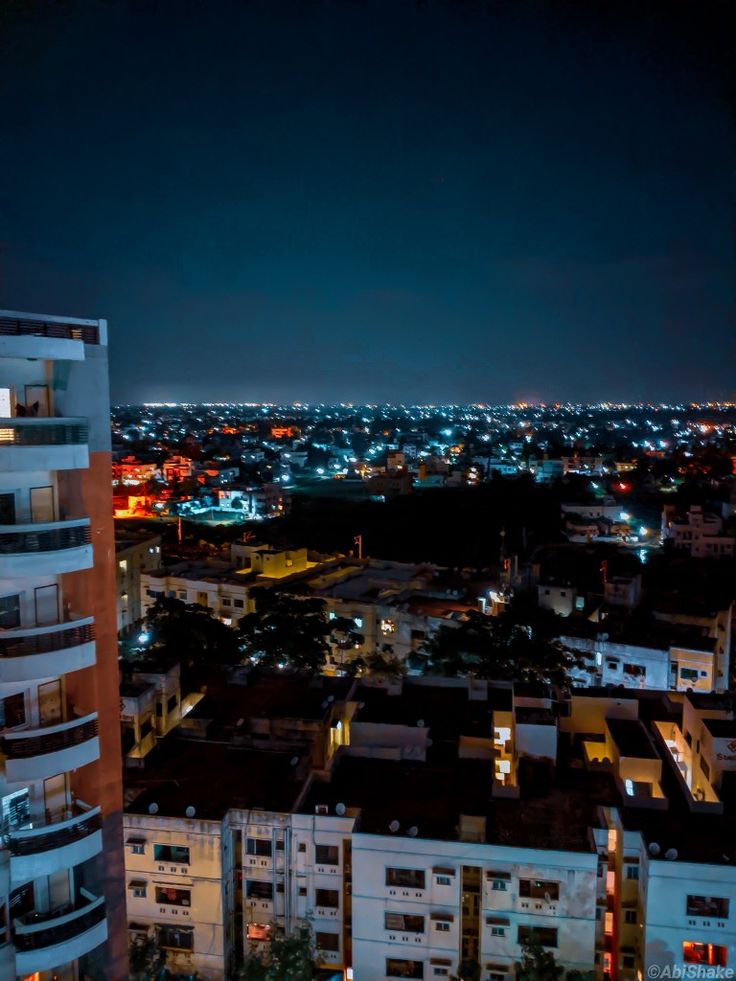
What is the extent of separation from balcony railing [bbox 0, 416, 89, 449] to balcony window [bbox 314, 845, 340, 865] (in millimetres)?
4878

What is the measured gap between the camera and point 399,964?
7223 mm

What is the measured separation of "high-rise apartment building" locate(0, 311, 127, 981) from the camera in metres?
4.24

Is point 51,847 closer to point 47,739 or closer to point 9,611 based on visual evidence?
point 47,739

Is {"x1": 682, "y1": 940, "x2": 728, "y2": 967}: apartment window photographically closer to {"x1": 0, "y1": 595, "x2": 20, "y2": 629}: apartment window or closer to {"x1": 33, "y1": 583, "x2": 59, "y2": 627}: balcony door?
{"x1": 33, "y1": 583, "x2": 59, "y2": 627}: balcony door

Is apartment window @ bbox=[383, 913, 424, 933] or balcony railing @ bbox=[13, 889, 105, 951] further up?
balcony railing @ bbox=[13, 889, 105, 951]

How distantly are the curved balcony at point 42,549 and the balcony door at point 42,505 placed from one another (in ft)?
0.38

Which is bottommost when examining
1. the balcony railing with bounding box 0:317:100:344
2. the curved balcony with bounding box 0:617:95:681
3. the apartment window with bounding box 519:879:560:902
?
the apartment window with bounding box 519:879:560:902

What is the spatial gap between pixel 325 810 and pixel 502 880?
175 cm

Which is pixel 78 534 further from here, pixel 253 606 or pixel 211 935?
pixel 253 606

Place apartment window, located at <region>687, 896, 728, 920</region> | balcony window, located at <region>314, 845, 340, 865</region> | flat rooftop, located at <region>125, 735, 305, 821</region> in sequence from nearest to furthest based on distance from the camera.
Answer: apartment window, located at <region>687, 896, 728, 920</region> < balcony window, located at <region>314, 845, 340, 865</region> < flat rooftop, located at <region>125, 735, 305, 821</region>

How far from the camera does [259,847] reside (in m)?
7.54

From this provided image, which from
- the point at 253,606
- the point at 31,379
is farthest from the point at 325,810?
the point at 253,606

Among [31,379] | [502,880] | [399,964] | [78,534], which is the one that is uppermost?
[31,379]

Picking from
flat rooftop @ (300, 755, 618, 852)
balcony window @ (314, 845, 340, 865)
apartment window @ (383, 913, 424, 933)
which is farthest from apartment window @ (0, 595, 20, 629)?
apartment window @ (383, 913, 424, 933)
